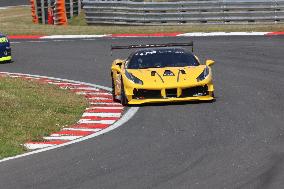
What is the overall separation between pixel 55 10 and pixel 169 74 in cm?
3082

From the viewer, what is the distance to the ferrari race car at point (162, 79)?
17.2 meters

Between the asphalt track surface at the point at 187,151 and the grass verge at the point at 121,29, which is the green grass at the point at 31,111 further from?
the grass verge at the point at 121,29

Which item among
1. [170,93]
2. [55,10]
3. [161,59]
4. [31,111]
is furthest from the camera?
[55,10]

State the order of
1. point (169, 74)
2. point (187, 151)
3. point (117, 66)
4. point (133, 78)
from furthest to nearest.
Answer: point (117, 66) < point (133, 78) < point (169, 74) < point (187, 151)

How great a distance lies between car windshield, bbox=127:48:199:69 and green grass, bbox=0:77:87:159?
1.33 m

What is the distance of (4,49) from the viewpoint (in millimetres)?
27328

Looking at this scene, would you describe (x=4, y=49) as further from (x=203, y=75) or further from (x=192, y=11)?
(x=192, y=11)

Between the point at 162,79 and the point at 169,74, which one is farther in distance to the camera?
the point at 169,74

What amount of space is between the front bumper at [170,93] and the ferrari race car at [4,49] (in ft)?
34.1

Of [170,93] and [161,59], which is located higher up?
[161,59]

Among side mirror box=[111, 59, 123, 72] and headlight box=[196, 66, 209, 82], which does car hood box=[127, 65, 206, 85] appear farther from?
side mirror box=[111, 59, 123, 72]

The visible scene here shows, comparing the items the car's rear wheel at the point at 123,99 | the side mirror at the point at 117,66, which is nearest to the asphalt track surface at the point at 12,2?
the side mirror at the point at 117,66

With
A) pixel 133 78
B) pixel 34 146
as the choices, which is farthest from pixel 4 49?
pixel 34 146

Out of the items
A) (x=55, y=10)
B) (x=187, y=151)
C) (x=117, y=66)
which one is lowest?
(x=55, y=10)
